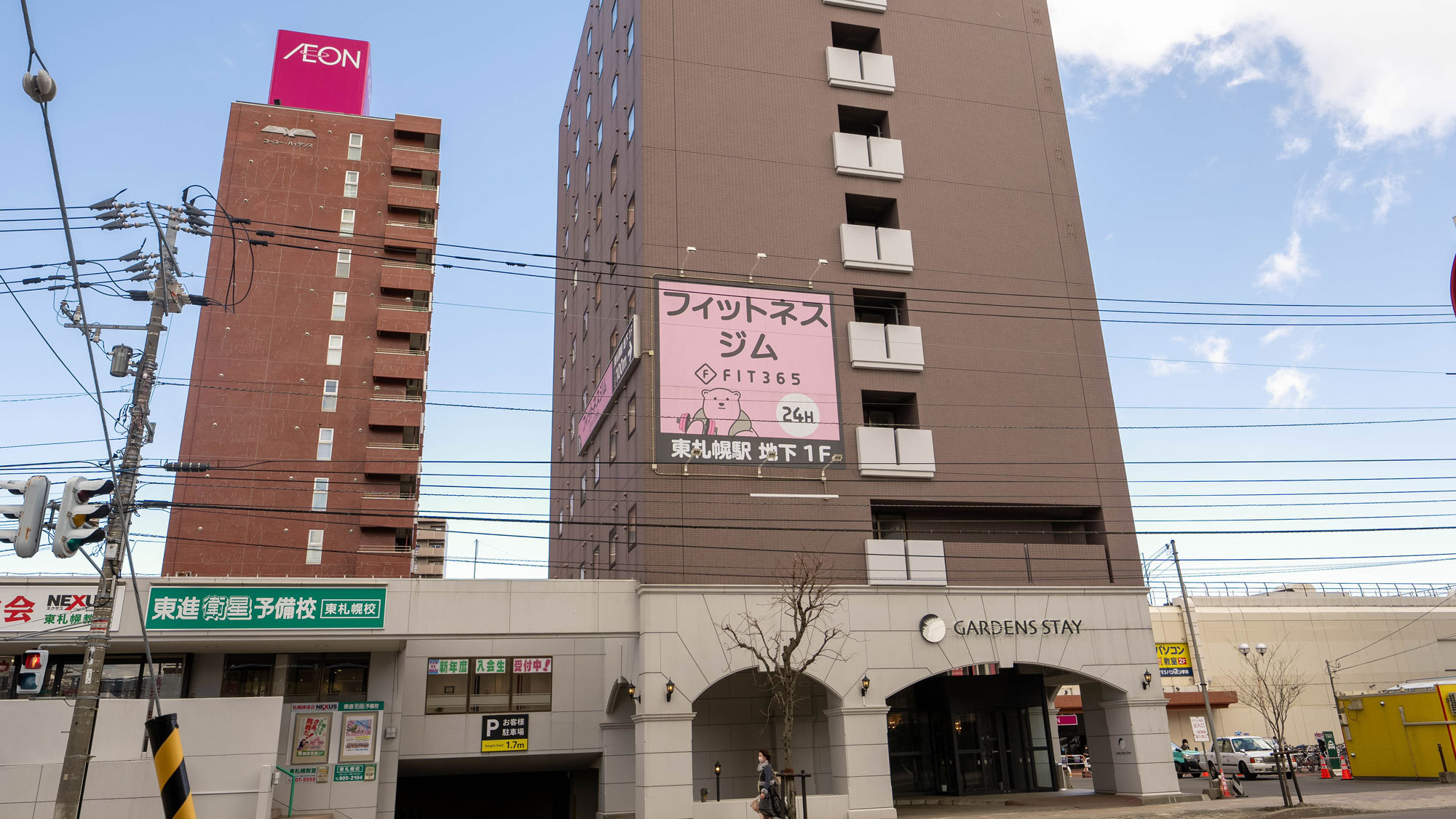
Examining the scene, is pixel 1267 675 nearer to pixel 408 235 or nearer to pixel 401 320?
pixel 401 320


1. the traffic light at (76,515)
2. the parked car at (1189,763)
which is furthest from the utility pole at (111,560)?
the parked car at (1189,763)

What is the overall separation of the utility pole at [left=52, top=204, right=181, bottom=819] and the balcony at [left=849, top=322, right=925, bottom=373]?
18428mm

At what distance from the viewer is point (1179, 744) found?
5166 centimetres

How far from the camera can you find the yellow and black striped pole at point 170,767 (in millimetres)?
7023

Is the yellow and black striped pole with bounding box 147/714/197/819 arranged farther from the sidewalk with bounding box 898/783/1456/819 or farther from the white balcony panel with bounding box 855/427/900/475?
the white balcony panel with bounding box 855/427/900/475

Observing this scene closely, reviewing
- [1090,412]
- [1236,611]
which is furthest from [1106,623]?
[1236,611]

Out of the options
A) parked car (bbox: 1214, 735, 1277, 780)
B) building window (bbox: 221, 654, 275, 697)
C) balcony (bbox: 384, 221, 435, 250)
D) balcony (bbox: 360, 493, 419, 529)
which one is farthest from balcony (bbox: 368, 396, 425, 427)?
parked car (bbox: 1214, 735, 1277, 780)

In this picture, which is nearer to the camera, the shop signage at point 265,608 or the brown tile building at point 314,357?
the shop signage at point 265,608

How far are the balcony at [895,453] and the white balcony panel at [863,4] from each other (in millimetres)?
15860

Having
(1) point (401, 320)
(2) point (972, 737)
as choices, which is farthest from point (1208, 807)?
(1) point (401, 320)

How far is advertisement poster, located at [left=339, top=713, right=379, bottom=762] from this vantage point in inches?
1110

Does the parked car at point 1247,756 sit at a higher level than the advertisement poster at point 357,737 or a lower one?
lower

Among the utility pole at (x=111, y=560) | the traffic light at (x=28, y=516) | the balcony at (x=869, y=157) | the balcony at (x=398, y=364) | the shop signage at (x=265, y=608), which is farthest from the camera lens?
the balcony at (x=398, y=364)

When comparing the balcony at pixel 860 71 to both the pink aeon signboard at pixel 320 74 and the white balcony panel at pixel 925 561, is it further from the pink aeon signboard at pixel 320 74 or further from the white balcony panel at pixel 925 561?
the pink aeon signboard at pixel 320 74
